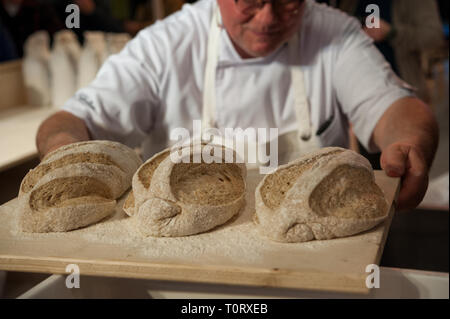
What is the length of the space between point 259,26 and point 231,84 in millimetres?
252

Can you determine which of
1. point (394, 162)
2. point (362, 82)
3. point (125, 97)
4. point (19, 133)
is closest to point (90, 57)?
point (19, 133)

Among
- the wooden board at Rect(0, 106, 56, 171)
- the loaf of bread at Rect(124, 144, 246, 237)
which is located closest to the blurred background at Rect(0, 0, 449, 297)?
the wooden board at Rect(0, 106, 56, 171)

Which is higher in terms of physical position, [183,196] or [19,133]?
[183,196]

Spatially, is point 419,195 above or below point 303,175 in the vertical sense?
below

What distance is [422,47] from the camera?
1.48m

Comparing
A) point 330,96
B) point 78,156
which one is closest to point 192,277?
point 78,156

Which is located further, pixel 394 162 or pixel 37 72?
pixel 37 72

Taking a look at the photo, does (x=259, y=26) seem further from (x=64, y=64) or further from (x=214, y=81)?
(x=64, y=64)

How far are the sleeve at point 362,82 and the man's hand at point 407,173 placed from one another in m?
0.24

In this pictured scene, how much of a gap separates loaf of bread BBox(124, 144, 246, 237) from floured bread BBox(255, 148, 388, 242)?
6 cm

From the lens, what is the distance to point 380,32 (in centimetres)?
142

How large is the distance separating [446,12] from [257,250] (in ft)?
3.26
